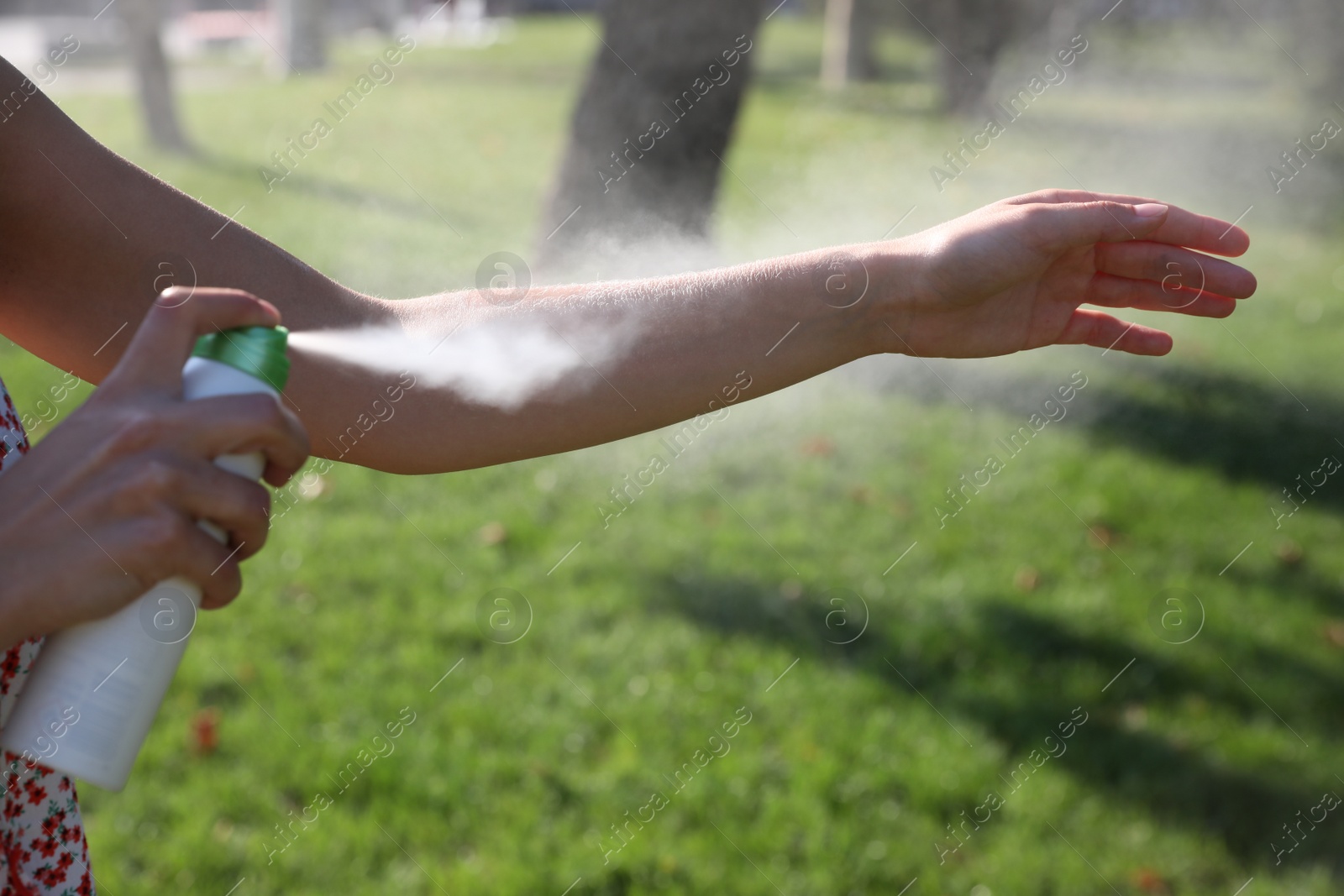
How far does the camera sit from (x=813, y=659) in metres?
3.69

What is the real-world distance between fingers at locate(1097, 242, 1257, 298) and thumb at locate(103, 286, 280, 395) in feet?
4.78

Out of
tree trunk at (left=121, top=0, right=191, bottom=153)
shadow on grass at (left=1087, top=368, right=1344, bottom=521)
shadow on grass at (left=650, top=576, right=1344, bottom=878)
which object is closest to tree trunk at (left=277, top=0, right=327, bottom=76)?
tree trunk at (left=121, top=0, right=191, bottom=153)

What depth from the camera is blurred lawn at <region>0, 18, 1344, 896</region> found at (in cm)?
296

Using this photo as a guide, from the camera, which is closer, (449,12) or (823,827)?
(823,827)

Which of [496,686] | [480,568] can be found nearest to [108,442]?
[496,686]

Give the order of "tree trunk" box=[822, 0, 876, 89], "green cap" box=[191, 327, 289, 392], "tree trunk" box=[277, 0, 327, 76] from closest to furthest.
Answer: "green cap" box=[191, 327, 289, 392] → "tree trunk" box=[277, 0, 327, 76] → "tree trunk" box=[822, 0, 876, 89]

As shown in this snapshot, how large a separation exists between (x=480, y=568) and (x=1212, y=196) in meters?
6.38

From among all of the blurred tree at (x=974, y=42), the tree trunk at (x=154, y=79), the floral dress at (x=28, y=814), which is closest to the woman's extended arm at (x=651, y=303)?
the floral dress at (x=28, y=814)

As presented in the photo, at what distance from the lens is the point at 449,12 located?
22516 mm

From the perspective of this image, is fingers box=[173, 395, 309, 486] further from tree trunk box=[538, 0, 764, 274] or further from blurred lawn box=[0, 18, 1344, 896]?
tree trunk box=[538, 0, 764, 274]

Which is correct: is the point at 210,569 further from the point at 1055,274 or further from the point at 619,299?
the point at 1055,274

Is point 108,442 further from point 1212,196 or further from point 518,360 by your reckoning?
point 1212,196

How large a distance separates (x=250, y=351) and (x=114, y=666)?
1.16ft

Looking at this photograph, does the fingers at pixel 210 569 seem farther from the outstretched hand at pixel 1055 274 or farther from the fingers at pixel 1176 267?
the fingers at pixel 1176 267
